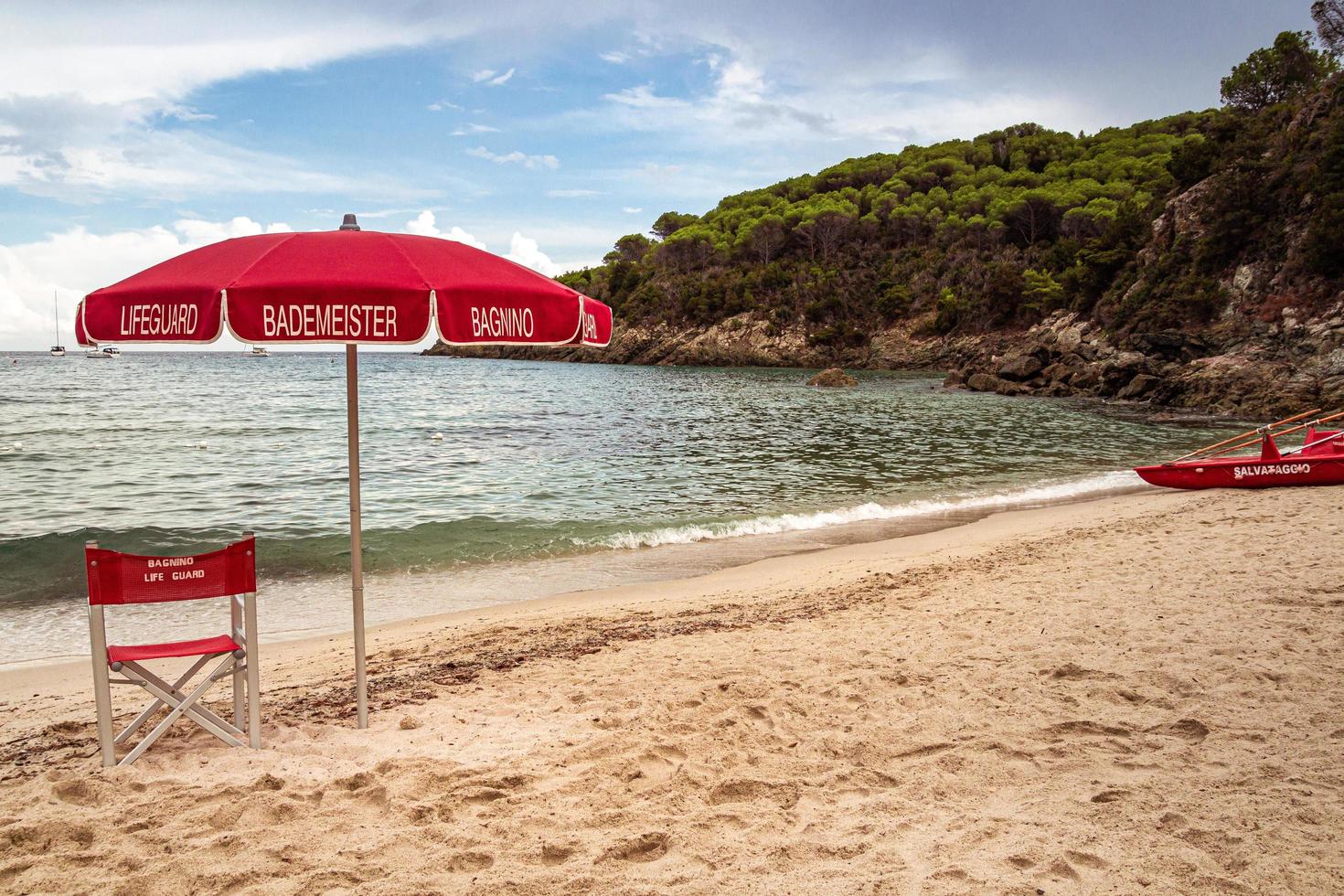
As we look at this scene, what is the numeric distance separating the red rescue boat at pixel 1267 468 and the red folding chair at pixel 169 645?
13114 mm

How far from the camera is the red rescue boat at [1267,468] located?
11.8m

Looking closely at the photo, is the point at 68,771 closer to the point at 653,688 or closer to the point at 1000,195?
the point at 653,688

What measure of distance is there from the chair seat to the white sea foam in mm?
6914

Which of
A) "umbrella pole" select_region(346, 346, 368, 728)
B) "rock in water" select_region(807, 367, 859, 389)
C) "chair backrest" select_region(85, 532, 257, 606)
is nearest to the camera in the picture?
"chair backrest" select_region(85, 532, 257, 606)

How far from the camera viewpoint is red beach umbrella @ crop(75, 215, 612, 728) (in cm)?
327

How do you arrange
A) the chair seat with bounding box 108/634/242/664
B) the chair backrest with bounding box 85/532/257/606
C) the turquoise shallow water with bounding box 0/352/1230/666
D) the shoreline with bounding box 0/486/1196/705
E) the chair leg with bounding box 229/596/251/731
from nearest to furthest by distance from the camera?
1. the chair backrest with bounding box 85/532/257/606
2. the chair seat with bounding box 108/634/242/664
3. the chair leg with bounding box 229/596/251/731
4. the shoreline with bounding box 0/486/1196/705
5. the turquoise shallow water with bounding box 0/352/1230/666

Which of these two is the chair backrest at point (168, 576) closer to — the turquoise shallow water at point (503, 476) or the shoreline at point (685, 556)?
the shoreline at point (685, 556)

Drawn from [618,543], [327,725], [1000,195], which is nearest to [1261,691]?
[327,725]

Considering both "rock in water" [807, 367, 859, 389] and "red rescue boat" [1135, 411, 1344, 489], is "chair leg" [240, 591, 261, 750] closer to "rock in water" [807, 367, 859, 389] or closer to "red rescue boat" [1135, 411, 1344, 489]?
"red rescue boat" [1135, 411, 1344, 489]

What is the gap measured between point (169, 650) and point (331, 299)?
205 cm

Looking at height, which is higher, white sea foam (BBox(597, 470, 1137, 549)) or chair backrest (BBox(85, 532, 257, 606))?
chair backrest (BBox(85, 532, 257, 606))

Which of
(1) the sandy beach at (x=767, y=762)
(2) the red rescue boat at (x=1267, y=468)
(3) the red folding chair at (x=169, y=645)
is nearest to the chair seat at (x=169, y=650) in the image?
→ (3) the red folding chair at (x=169, y=645)

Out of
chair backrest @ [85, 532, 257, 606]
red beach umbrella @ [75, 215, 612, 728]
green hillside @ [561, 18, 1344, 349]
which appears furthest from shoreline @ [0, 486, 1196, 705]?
green hillside @ [561, 18, 1344, 349]

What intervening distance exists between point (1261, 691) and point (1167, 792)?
1456 millimetres
